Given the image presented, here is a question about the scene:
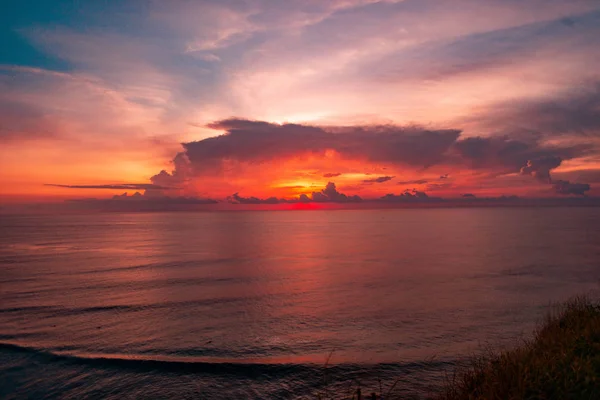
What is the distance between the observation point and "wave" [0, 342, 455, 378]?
1703 centimetres

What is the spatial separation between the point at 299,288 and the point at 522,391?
31134 mm

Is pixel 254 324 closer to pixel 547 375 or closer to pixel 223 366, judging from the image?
pixel 223 366

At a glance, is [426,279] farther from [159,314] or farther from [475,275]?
[159,314]

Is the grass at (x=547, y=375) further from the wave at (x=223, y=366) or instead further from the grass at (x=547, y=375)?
the wave at (x=223, y=366)

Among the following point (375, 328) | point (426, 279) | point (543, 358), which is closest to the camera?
point (543, 358)

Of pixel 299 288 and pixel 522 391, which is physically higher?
pixel 522 391

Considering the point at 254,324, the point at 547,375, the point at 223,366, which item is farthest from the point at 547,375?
the point at 254,324

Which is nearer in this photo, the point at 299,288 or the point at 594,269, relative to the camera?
the point at 299,288

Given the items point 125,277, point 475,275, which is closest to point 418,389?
point 475,275

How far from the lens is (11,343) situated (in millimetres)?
20531

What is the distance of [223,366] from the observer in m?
17.6

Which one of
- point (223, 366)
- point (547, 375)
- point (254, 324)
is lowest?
point (254, 324)

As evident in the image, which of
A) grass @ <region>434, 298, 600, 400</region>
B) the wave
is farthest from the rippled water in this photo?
grass @ <region>434, 298, 600, 400</region>

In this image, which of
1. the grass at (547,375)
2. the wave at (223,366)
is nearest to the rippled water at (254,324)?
the wave at (223,366)
